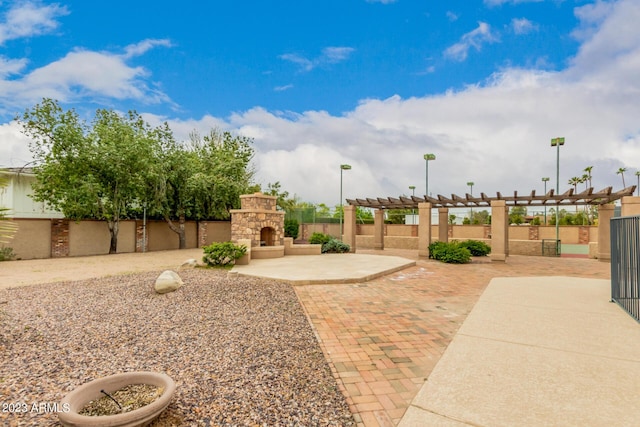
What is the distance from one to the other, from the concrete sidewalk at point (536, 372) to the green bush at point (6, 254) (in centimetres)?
1592

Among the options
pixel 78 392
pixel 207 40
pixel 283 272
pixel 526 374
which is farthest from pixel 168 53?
pixel 526 374

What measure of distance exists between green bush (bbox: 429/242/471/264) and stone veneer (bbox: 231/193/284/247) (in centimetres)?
689

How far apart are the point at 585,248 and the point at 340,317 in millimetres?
21668

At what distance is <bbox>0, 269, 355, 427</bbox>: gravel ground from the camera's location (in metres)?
2.50

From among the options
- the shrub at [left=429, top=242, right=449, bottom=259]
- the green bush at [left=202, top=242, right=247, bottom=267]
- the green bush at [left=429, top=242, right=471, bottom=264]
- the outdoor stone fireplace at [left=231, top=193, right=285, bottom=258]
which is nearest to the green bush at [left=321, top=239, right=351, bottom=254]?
the outdoor stone fireplace at [left=231, top=193, right=285, bottom=258]

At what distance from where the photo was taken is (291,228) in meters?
21.3

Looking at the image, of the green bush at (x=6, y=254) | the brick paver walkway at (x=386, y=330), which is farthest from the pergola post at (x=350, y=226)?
the green bush at (x=6, y=254)

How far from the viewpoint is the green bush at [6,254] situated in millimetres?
11953

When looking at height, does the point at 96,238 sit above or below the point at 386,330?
above

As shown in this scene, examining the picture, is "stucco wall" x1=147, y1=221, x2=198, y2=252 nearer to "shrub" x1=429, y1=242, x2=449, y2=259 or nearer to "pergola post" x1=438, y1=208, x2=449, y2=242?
"shrub" x1=429, y1=242, x2=449, y2=259

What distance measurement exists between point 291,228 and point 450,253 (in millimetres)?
11184

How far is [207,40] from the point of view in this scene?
Result: 10.8m

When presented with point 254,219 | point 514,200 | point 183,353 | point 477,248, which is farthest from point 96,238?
point 514,200

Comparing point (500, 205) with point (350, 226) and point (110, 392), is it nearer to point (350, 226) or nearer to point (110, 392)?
point (350, 226)
